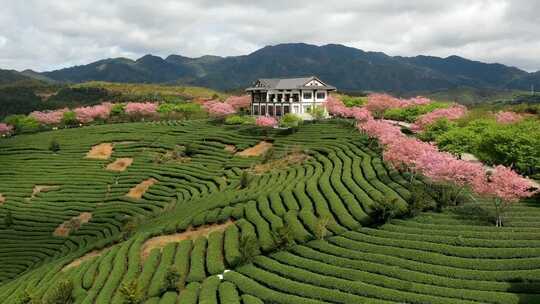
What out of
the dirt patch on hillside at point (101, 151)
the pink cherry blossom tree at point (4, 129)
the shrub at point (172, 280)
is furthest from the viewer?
the pink cherry blossom tree at point (4, 129)

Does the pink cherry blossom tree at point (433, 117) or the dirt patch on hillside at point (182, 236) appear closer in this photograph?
the dirt patch on hillside at point (182, 236)

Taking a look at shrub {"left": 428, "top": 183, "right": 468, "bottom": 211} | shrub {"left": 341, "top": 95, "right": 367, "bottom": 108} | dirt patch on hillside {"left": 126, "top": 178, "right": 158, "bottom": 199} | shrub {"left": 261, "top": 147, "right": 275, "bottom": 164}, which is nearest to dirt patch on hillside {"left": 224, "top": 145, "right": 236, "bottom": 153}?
shrub {"left": 261, "top": 147, "right": 275, "bottom": 164}

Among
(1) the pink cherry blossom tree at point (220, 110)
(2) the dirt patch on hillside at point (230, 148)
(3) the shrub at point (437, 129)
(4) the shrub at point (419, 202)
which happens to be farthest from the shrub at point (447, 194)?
(1) the pink cherry blossom tree at point (220, 110)

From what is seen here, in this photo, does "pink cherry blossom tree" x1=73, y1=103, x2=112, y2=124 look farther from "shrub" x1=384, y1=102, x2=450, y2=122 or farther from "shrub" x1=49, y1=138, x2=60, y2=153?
"shrub" x1=384, y1=102, x2=450, y2=122

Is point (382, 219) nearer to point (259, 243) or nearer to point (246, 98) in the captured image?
point (259, 243)

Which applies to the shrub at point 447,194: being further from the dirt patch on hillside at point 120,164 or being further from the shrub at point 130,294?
the dirt patch on hillside at point 120,164

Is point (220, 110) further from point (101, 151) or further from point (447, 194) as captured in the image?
point (447, 194)
